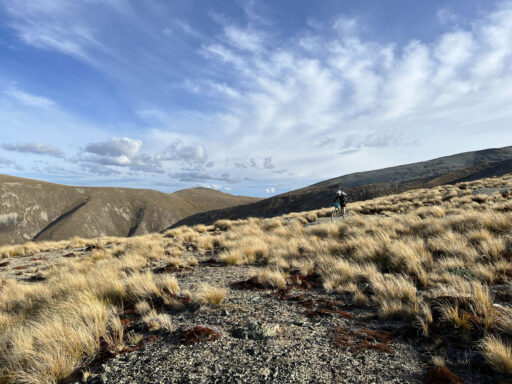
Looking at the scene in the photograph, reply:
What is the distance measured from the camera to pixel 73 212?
458 feet

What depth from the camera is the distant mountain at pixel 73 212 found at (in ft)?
420

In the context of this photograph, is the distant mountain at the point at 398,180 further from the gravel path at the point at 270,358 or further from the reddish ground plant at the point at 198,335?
the reddish ground plant at the point at 198,335

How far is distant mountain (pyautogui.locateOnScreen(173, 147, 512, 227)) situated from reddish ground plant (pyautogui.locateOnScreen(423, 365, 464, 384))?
64.9 meters

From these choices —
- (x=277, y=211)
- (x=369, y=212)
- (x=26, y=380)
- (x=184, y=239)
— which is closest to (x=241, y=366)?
(x=26, y=380)

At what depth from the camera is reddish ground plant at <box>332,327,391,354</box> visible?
134 inches

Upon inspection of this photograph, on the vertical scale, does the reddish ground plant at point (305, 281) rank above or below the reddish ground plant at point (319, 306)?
below

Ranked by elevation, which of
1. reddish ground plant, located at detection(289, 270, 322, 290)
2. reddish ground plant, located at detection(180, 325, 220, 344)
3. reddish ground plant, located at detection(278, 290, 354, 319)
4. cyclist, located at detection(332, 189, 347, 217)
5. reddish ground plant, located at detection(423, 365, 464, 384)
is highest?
cyclist, located at detection(332, 189, 347, 217)

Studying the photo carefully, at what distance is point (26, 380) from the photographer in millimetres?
3059

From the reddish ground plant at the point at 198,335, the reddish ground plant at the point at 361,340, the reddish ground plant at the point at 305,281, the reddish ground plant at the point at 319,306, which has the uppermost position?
the reddish ground plant at the point at 198,335

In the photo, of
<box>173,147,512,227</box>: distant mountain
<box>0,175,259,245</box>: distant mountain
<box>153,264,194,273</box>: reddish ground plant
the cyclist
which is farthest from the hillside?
<box>0,175,259,245</box>: distant mountain

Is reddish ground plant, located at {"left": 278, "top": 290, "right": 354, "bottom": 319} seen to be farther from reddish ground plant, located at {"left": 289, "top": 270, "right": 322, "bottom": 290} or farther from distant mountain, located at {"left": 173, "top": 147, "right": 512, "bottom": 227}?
distant mountain, located at {"left": 173, "top": 147, "right": 512, "bottom": 227}

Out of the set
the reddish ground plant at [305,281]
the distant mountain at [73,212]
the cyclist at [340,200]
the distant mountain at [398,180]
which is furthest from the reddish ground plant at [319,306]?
the distant mountain at [73,212]

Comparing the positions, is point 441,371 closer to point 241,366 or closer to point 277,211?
point 241,366

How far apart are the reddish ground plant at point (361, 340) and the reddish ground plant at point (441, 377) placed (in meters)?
0.63
